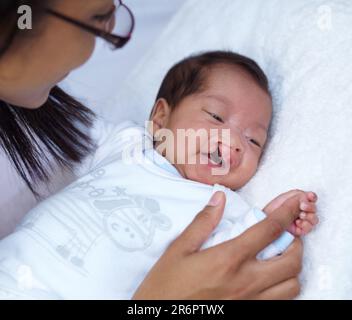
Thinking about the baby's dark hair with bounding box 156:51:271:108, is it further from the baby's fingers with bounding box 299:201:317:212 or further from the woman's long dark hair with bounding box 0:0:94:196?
the baby's fingers with bounding box 299:201:317:212

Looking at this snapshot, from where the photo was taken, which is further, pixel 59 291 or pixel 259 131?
pixel 259 131

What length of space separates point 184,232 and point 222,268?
103 millimetres

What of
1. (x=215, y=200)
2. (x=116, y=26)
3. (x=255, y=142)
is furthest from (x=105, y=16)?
(x=255, y=142)

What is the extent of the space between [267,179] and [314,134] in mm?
126

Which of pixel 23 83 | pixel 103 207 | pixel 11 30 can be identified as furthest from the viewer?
pixel 103 207

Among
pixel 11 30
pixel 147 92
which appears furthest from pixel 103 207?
pixel 147 92

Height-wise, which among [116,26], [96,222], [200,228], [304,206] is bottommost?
[96,222]

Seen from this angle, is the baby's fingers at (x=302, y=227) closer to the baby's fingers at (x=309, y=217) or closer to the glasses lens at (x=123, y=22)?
the baby's fingers at (x=309, y=217)

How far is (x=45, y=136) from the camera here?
52.0 inches

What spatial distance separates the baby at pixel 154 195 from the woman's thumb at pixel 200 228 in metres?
0.05

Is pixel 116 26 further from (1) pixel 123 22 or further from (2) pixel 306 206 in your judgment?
(2) pixel 306 206

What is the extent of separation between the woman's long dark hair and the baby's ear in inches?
6.4

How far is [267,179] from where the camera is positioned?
1.20 m

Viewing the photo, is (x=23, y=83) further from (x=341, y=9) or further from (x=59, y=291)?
(x=341, y=9)
